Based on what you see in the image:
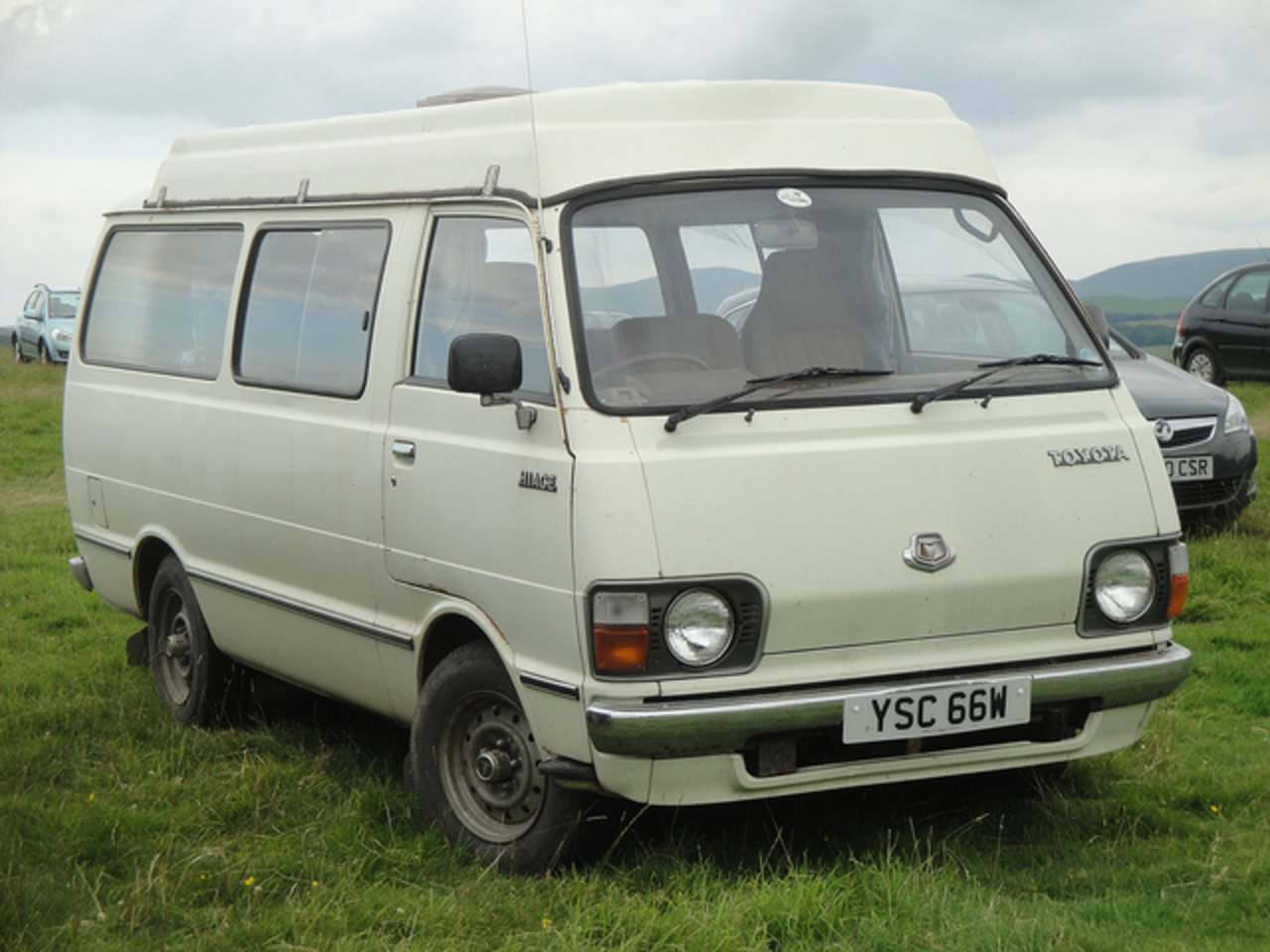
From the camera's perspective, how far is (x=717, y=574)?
193 inches

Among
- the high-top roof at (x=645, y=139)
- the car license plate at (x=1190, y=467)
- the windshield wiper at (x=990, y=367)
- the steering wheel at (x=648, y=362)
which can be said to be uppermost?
the high-top roof at (x=645, y=139)

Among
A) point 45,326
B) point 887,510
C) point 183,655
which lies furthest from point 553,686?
point 45,326

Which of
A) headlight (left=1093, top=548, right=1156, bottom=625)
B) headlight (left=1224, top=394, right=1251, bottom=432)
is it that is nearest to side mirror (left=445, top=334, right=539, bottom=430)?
headlight (left=1093, top=548, right=1156, bottom=625)

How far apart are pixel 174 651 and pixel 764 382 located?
3650 millimetres

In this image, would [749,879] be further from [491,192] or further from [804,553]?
[491,192]

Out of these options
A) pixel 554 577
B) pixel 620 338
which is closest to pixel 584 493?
pixel 554 577

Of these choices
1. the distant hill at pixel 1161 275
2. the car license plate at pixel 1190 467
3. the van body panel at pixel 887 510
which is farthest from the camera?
the distant hill at pixel 1161 275

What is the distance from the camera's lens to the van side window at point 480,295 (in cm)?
544

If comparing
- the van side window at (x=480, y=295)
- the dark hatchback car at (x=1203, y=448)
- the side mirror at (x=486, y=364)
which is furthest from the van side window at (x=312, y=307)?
the dark hatchback car at (x=1203, y=448)

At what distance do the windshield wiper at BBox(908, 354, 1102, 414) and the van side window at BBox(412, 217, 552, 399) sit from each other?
1.08 meters

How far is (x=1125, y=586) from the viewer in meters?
5.38

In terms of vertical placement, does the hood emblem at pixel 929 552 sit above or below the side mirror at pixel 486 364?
below

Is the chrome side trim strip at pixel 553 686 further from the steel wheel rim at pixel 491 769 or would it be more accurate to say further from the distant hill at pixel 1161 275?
the distant hill at pixel 1161 275

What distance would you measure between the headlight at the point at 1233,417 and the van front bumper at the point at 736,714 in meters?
6.56
